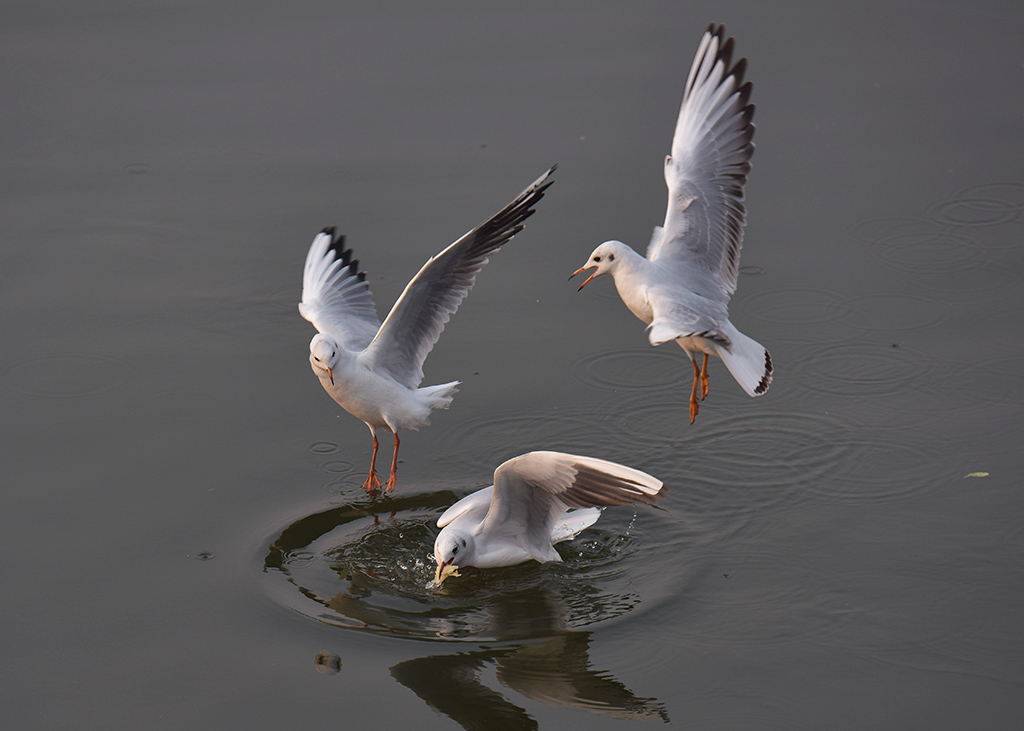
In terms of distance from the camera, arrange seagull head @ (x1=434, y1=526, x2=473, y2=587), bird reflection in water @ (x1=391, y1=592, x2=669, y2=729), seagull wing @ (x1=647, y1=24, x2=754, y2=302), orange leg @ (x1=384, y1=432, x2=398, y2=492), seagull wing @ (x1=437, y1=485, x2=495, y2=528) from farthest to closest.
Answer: seagull wing @ (x1=647, y1=24, x2=754, y2=302)
orange leg @ (x1=384, y1=432, x2=398, y2=492)
seagull wing @ (x1=437, y1=485, x2=495, y2=528)
seagull head @ (x1=434, y1=526, x2=473, y2=587)
bird reflection in water @ (x1=391, y1=592, x2=669, y2=729)

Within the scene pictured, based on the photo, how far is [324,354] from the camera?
19.4 feet

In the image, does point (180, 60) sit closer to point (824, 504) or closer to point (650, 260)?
point (650, 260)

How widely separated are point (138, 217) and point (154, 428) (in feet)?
8.16

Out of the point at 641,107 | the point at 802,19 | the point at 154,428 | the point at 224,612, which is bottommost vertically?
the point at 224,612

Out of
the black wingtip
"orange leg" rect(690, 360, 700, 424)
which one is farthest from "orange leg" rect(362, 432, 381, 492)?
"orange leg" rect(690, 360, 700, 424)

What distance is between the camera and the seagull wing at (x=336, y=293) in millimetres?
6855

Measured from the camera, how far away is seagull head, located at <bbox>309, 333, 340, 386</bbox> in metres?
5.93

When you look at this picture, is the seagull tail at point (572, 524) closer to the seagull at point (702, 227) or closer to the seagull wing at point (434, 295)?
the seagull at point (702, 227)

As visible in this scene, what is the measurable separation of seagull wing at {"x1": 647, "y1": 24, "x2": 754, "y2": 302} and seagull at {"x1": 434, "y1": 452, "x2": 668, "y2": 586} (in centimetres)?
154

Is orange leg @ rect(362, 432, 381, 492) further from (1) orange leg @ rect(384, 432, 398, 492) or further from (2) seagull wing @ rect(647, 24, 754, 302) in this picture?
(2) seagull wing @ rect(647, 24, 754, 302)

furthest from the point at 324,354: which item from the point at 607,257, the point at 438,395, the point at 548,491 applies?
the point at 607,257

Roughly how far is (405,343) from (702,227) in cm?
169

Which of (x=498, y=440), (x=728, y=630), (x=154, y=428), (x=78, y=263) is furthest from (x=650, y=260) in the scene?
(x=78, y=263)

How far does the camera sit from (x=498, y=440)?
6324 millimetres
